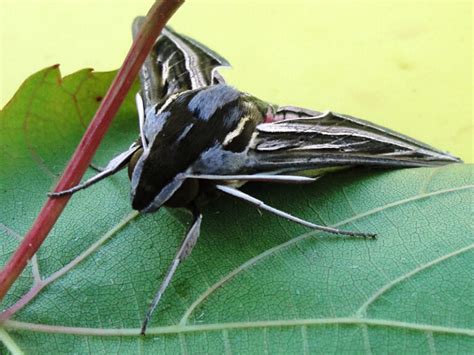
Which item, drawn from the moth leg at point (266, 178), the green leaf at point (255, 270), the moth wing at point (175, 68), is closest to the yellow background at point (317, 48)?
the moth wing at point (175, 68)

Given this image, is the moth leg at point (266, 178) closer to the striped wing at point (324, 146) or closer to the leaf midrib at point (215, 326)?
the striped wing at point (324, 146)

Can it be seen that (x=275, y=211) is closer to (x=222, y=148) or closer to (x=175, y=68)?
(x=222, y=148)

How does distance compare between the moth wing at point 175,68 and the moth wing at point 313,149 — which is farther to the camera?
the moth wing at point 175,68

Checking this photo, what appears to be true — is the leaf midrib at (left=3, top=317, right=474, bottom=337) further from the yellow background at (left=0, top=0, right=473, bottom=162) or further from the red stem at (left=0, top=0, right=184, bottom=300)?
the yellow background at (left=0, top=0, right=473, bottom=162)

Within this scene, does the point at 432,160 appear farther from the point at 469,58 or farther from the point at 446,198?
the point at 469,58

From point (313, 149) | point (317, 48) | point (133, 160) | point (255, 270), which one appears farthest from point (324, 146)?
point (317, 48)

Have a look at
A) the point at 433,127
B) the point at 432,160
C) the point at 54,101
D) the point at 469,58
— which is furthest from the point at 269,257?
the point at 469,58
